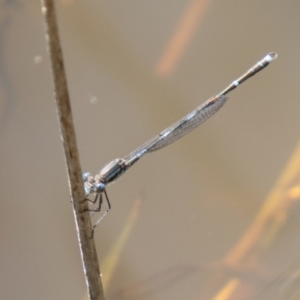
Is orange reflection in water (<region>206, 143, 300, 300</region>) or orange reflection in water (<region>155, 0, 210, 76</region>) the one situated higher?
orange reflection in water (<region>155, 0, 210, 76</region>)

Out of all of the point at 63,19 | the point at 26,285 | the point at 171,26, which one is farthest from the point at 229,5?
the point at 26,285

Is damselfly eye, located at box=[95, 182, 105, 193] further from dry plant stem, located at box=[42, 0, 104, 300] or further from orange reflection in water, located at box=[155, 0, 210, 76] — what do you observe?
orange reflection in water, located at box=[155, 0, 210, 76]

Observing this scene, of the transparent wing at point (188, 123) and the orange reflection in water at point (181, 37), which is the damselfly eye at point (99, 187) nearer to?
the transparent wing at point (188, 123)

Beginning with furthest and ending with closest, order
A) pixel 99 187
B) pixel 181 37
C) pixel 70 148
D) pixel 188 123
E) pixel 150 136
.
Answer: pixel 181 37
pixel 150 136
pixel 188 123
pixel 99 187
pixel 70 148

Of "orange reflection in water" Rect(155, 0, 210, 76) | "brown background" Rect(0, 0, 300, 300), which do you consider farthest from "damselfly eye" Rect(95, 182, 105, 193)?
"orange reflection in water" Rect(155, 0, 210, 76)

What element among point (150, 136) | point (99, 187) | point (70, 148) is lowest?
point (70, 148)

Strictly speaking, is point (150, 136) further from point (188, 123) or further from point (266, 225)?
point (266, 225)

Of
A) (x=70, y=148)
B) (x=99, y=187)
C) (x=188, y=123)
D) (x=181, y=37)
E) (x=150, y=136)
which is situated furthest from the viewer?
(x=181, y=37)

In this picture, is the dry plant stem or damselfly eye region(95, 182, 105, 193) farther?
damselfly eye region(95, 182, 105, 193)

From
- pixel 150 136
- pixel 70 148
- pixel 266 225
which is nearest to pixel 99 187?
pixel 70 148

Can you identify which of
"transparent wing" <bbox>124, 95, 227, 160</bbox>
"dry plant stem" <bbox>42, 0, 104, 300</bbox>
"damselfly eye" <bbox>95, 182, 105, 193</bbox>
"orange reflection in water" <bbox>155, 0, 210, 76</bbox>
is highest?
"orange reflection in water" <bbox>155, 0, 210, 76</bbox>
